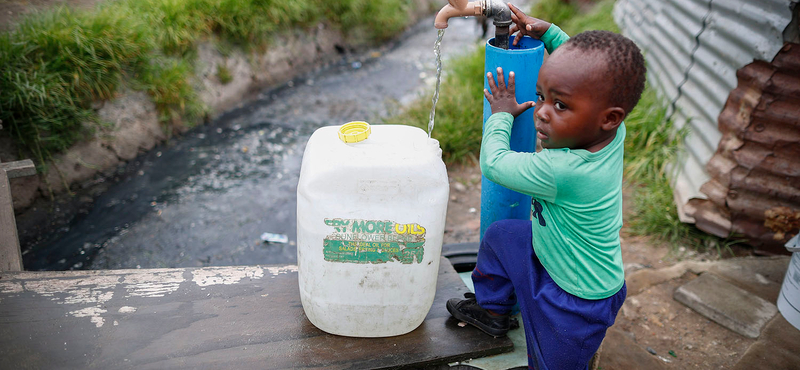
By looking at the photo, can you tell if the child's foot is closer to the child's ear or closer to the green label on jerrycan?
the green label on jerrycan

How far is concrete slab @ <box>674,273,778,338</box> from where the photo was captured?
266 cm

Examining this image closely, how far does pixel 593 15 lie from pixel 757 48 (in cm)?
455

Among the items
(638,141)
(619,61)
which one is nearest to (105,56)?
(619,61)

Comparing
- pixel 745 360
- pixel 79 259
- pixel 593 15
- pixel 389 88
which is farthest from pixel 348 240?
pixel 593 15

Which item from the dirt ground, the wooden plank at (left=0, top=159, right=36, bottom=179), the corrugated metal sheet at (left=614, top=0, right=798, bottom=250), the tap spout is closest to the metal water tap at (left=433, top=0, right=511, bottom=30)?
the tap spout

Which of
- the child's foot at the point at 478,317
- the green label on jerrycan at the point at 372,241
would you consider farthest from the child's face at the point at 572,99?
the child's foot at the point at 478,317

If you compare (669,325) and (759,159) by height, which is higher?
(759,159)

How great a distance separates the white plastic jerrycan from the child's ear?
54 cm

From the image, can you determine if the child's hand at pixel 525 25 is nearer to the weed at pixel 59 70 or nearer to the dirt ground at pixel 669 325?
the dirt ground at pixel 669 325

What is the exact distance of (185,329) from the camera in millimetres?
2002

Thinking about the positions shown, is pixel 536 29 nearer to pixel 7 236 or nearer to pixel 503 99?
pixel 503 99

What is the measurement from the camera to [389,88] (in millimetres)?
6133

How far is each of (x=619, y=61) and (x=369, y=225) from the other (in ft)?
3.02

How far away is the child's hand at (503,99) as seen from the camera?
190 centimetres
